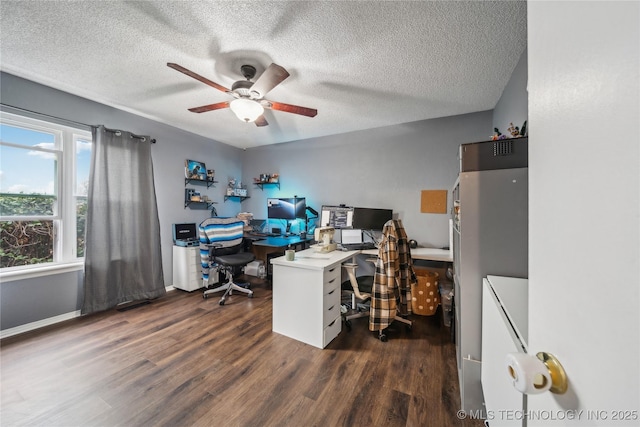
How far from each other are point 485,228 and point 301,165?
3.27m

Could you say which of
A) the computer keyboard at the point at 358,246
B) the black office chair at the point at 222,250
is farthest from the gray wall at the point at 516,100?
the black office chair at the point at 222,250

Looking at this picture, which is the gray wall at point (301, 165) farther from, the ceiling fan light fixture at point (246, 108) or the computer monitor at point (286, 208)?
the ceiling fan light fixture at point (246, 108)

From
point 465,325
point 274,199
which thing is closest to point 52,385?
point 465,325

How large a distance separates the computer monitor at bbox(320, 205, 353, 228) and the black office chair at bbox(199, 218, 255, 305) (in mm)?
1331

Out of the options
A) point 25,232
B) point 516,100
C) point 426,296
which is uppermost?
point 516,100

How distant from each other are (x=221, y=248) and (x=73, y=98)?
2.35 m

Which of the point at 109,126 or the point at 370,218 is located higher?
the point at 109,126

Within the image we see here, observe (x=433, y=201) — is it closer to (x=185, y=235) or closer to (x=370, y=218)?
(x=370, y=218)

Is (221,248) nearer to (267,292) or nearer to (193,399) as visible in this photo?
(267,292)

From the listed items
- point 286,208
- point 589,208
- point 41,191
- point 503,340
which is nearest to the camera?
point 589,208

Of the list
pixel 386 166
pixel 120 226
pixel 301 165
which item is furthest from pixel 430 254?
pixel 120 226

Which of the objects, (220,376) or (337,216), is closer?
(220,376)

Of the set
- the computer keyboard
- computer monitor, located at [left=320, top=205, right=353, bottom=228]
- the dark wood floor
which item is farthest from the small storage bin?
computer monitor, located at [left=320, top=205, right=353, bottom=228]

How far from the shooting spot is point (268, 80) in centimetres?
176
